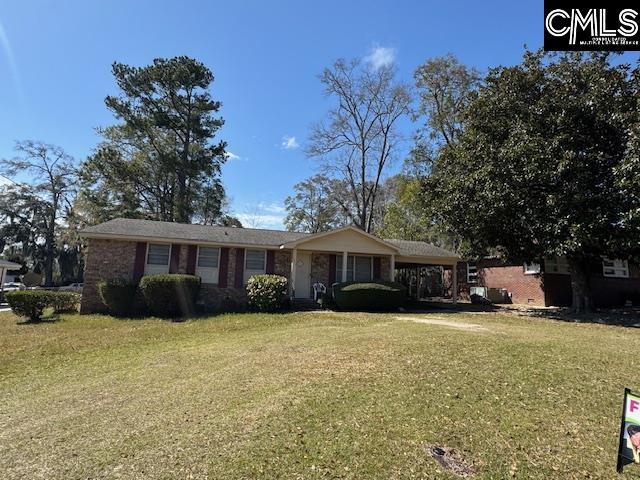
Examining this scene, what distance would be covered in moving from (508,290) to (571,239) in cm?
966

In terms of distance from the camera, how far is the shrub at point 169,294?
14141 millimetres

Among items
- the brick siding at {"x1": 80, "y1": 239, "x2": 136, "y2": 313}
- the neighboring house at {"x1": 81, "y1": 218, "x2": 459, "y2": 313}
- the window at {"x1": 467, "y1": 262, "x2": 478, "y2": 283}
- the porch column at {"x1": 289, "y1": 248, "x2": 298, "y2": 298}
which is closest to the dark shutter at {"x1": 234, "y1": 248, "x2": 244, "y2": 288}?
the neighboring house at {"x1": 81, "y1": 218, "x2": 459, "y2": 313}

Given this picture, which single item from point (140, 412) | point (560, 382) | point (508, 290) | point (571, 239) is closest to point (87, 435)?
point (140, 412)

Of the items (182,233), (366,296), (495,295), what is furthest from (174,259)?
(495,295)

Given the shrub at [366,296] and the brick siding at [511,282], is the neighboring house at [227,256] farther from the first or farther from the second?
the brick siding at [511,282]

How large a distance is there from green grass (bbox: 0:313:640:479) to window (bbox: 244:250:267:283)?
7895 mm

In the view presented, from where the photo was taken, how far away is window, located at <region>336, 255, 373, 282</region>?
18.6 meters

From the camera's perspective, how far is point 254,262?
17156 millimetres

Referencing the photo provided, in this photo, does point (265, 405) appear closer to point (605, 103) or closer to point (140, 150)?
point (605, 103)

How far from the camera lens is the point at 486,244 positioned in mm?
17078

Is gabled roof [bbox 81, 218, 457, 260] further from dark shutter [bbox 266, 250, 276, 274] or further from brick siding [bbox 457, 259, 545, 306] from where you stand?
brick siding [bbox 457, 259, 545, 306]


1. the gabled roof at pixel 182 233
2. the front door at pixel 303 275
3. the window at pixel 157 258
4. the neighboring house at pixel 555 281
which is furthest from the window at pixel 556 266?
the window at pixel 157 258

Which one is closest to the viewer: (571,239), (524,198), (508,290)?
(571,239)

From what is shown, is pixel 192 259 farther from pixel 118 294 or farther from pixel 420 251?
pixel 420 251
